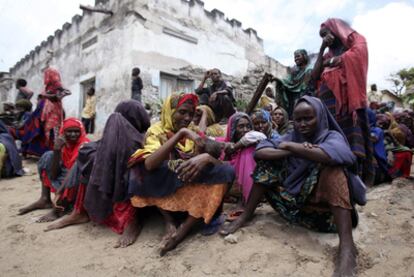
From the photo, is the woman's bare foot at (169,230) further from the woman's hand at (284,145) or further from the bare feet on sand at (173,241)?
the woman's hand at (284,145)

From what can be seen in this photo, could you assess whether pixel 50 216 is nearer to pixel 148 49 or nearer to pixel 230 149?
pixel 230 149

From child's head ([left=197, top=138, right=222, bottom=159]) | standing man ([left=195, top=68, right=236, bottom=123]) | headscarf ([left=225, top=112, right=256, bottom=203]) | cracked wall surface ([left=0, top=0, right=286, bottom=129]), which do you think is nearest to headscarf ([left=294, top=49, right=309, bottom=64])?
standing man ([left=195, top=68, right=236, bottom=123])

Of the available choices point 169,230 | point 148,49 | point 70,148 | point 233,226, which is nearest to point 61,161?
point 70,148

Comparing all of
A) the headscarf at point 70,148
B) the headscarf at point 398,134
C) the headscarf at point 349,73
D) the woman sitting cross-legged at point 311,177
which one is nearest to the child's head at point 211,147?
the woman sitting cross-legged at point 311,177

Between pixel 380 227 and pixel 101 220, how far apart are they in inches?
95.9

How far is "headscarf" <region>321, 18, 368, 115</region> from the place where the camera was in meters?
3.18

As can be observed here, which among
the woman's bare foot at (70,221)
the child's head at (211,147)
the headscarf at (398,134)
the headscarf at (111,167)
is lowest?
the woman's bare foot at (70,221)

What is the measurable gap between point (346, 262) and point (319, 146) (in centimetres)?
74

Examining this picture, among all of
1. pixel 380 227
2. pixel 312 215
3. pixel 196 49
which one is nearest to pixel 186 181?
pixel 312 215

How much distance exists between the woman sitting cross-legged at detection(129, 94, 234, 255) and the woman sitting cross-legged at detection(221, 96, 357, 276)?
296 millimetres

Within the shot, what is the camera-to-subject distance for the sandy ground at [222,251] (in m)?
2.04

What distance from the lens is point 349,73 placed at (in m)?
3.19

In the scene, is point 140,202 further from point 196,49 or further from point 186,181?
point 196,49

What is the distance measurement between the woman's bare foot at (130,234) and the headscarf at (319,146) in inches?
49.9
